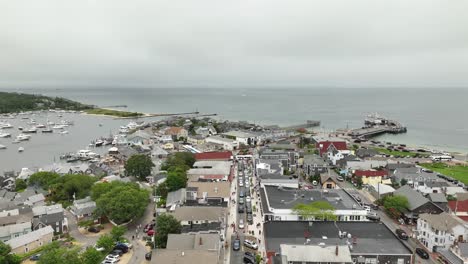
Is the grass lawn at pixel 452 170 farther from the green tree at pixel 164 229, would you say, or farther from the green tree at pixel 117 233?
the green tree at pixel 117 233

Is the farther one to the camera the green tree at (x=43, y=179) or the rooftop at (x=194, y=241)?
the green tree at (x=43, y=179)

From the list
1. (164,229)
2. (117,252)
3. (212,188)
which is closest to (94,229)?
(117,252)

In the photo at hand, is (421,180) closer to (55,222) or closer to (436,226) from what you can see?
(436,226)

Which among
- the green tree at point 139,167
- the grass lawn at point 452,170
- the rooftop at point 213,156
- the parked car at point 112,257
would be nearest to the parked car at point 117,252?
the parked car at point 112,257

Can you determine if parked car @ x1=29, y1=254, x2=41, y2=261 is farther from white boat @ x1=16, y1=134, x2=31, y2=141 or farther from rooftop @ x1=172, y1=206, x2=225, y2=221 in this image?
white boat @ x1=16, y1=134, x2=31, y2=141

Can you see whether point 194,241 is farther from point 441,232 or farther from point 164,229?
point 441,232

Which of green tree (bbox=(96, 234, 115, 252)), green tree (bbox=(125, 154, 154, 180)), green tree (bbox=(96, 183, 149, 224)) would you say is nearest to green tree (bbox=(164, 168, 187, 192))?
green tree (bbox=(96, 183, 149, 224))

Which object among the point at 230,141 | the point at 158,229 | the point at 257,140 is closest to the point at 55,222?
the point at 158,229
